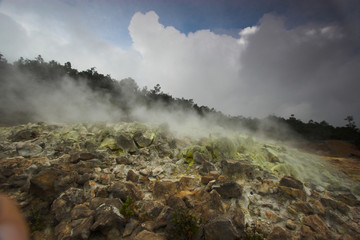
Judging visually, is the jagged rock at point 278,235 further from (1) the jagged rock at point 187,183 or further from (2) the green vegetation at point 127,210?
(2) the green vegetation at point 127,210

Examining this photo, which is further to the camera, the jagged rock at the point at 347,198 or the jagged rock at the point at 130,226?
the jagged rock at the point at 347,198

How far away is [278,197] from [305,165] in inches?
218

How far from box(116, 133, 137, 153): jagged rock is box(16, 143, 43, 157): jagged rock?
10.2 feet

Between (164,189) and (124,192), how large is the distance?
1147 millimetres

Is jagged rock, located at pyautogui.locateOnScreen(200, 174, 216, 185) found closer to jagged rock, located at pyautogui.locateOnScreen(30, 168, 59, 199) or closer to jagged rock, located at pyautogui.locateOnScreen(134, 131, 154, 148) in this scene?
jagged rock, located at pyautogui.locateOnScreen(134, 131, 154, 148)

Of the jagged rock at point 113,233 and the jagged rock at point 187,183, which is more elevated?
the jagged rock at point 187,183

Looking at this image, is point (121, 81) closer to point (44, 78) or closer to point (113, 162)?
point (44, 78)

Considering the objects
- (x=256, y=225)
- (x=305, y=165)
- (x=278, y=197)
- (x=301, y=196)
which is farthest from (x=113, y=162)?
(x=305, y=165)

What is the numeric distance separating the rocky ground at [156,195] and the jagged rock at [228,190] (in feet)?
0.09

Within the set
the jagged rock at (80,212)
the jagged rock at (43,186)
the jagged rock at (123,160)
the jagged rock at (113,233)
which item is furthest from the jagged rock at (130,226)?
the jagged rock at (123,160)

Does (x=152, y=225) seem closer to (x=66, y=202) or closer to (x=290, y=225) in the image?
(x=66, y=202)

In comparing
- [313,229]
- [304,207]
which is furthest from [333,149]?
[313,229]

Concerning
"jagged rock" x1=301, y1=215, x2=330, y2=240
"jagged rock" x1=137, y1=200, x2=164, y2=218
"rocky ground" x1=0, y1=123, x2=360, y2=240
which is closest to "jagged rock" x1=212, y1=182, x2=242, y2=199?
"rocky ground" x1=0, y1=123, x2=360, y2=240

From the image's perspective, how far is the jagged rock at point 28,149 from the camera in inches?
228
